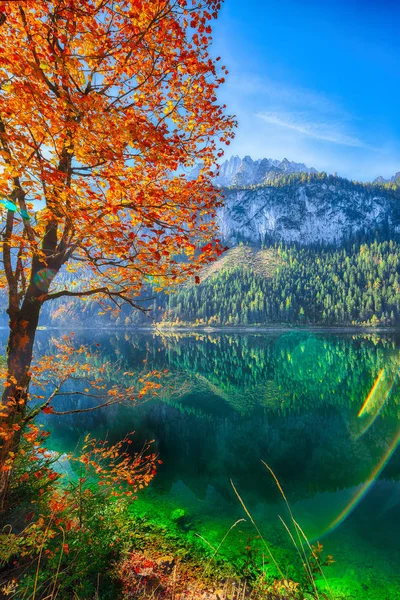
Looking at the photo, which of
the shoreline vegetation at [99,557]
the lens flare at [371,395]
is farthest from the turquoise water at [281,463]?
the shoreline vegetation at [99,557]

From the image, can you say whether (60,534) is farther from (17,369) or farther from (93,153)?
(93,153)

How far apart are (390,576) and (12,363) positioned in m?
12.9

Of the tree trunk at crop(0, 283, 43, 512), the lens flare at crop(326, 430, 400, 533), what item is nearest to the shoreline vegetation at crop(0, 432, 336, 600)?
the tree trunk at crop(0, 283, 43, 512)

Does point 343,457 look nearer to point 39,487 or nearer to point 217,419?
point 217,419

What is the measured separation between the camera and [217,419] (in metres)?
24.9

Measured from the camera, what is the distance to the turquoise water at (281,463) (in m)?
10.3

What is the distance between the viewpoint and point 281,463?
17.2m

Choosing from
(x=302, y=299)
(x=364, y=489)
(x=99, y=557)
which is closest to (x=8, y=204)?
(x=99, y=557)

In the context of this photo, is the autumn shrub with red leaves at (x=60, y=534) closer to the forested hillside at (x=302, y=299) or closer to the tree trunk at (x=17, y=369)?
the tree trunk at (x=17, y=369)

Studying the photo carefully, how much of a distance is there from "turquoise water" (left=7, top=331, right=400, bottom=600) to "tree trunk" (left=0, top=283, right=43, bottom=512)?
186 inches

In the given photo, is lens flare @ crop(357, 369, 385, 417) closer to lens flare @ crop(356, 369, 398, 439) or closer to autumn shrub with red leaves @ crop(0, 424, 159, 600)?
lens flare @ crop(356, 369, 398, 439)

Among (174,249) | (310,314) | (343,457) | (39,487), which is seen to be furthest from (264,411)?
(310,314)

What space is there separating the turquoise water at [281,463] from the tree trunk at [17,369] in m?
4.73

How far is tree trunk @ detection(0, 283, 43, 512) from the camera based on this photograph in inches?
222
